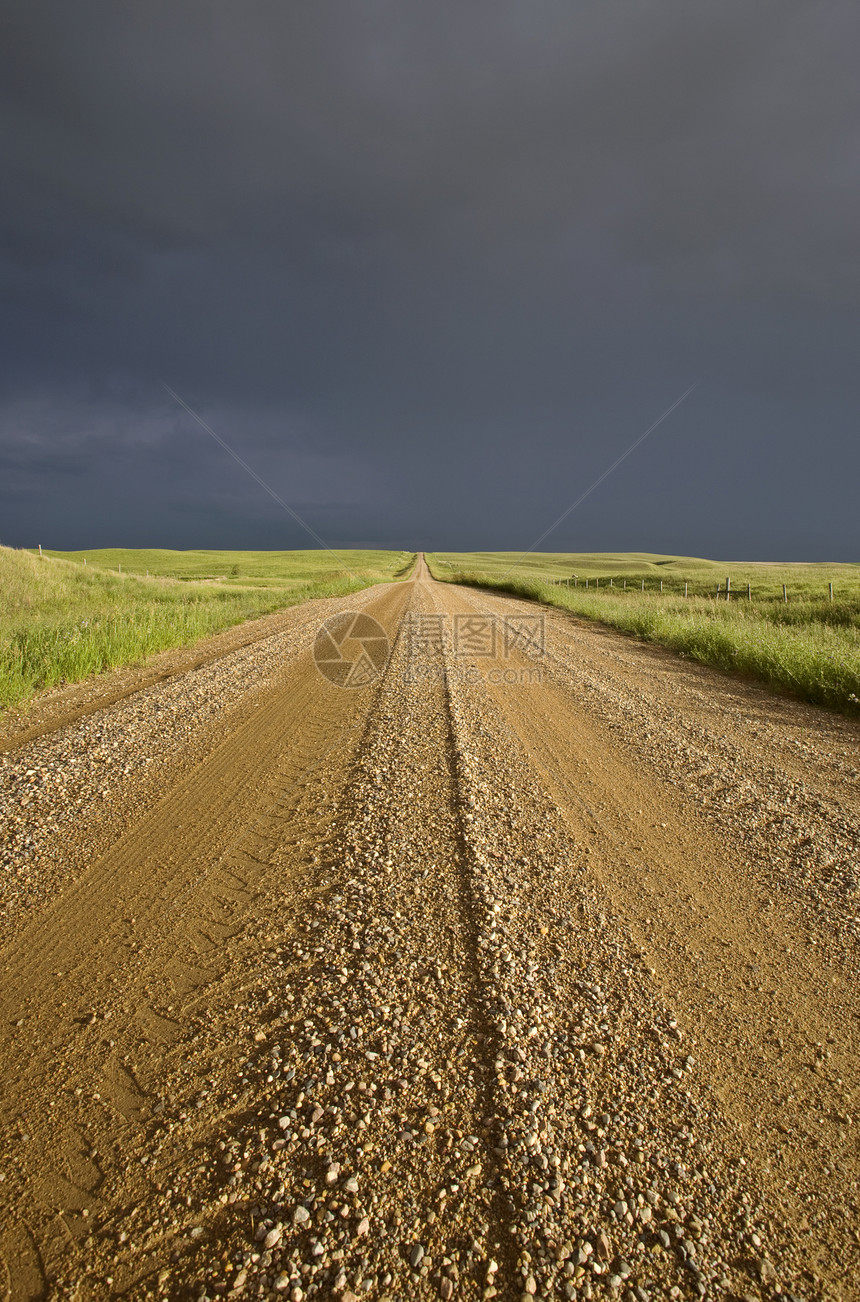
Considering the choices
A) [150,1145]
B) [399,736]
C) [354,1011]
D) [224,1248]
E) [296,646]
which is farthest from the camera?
[296,646]

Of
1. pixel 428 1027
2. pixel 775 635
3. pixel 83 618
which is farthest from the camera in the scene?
pixel 83 618

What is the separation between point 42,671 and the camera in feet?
29.6

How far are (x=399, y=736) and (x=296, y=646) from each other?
21.2 feet

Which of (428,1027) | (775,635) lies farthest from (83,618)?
(775,635)

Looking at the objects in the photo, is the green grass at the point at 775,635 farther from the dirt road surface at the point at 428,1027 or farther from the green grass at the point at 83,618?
the green grass at the point at 83,618

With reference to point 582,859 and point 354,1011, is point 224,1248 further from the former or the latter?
point 582,859

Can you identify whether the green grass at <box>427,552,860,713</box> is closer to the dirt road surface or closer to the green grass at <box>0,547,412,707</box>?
the dirt road surface

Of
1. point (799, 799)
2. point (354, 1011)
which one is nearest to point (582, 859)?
point (354, 1011)

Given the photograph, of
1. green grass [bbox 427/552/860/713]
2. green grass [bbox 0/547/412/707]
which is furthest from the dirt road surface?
green grass [bbox 0/547/412/707]

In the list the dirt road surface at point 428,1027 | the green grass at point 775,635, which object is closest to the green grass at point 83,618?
the dirt road surface at point 428,1027

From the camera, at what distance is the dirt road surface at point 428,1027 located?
172 centimetres

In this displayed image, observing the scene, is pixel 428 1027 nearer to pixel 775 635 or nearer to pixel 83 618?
pixel 775 635

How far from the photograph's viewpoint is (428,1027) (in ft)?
8.14

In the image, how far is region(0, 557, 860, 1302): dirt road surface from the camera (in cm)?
172
